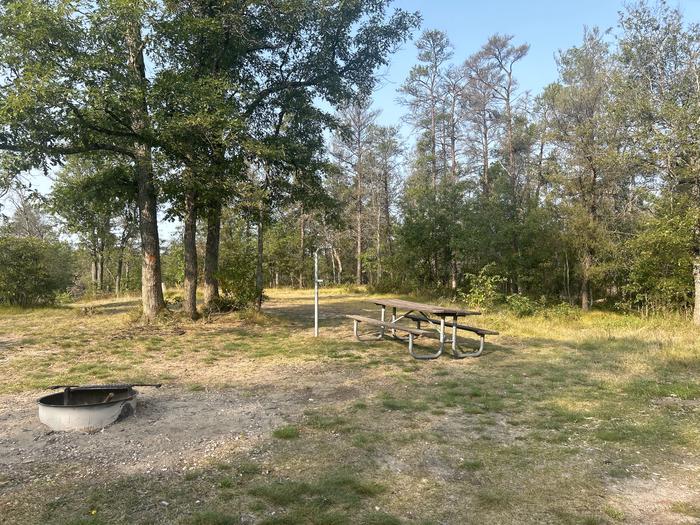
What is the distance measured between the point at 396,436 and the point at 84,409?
8.34 feet

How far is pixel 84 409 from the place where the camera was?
381cm

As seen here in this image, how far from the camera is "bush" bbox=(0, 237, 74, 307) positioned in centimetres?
1412

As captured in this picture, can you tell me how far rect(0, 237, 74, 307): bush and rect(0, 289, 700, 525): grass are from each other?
23.2 feet

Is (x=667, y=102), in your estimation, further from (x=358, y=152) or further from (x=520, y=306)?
(x=358, y=152)

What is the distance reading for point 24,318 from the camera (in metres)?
12.3

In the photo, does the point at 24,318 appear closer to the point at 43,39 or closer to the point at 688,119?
the point at 43,39

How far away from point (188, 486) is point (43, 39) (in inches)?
334

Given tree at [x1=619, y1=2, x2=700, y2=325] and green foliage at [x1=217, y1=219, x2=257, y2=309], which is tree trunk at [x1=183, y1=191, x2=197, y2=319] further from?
tree at [x1=619, y1=2, x2=700, y2=325]

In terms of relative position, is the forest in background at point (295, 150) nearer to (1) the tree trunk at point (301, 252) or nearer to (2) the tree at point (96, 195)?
(2) the tree at point (96, 195)

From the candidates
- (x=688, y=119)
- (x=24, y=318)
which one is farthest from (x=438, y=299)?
(x=24, y=318)

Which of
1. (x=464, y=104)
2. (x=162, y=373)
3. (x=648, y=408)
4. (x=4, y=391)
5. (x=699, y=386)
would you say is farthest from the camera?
(x=464, y=104)

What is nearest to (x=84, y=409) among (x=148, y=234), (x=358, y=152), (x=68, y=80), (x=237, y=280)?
(x=68, y=80)

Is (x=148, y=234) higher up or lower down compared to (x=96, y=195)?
lower down

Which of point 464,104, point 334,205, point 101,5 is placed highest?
point 464,104
